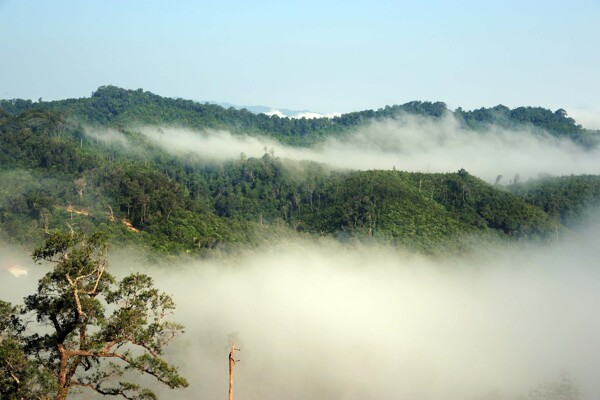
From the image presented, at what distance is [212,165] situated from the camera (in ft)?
387

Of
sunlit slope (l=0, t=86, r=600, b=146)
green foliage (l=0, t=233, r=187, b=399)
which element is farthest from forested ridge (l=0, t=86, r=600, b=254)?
green foliage (l=0, t=233, r=187, b=399)

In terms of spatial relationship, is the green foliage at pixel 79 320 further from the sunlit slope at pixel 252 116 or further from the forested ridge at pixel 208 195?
the sunlit slope at pixel 252 116

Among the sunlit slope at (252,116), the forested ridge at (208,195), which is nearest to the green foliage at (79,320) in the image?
the forested ridge at (208,195)

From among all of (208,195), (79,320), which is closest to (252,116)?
(208,195)

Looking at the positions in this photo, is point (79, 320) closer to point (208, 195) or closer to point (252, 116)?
point (208, 195)

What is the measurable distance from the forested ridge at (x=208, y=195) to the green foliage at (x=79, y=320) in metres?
39.6

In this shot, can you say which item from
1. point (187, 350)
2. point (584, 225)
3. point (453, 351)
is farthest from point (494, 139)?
point (187, 350)

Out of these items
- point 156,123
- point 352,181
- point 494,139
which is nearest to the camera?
point 352,181

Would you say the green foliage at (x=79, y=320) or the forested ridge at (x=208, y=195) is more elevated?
the green foliage at (x=79, y=320)

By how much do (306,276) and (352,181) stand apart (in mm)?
27461

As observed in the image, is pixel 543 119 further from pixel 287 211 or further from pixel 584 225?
pixel 287 211

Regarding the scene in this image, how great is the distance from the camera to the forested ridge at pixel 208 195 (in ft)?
211

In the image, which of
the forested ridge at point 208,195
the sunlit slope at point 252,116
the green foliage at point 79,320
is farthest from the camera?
the sunlit slope at point 252,116

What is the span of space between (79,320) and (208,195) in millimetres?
89764
